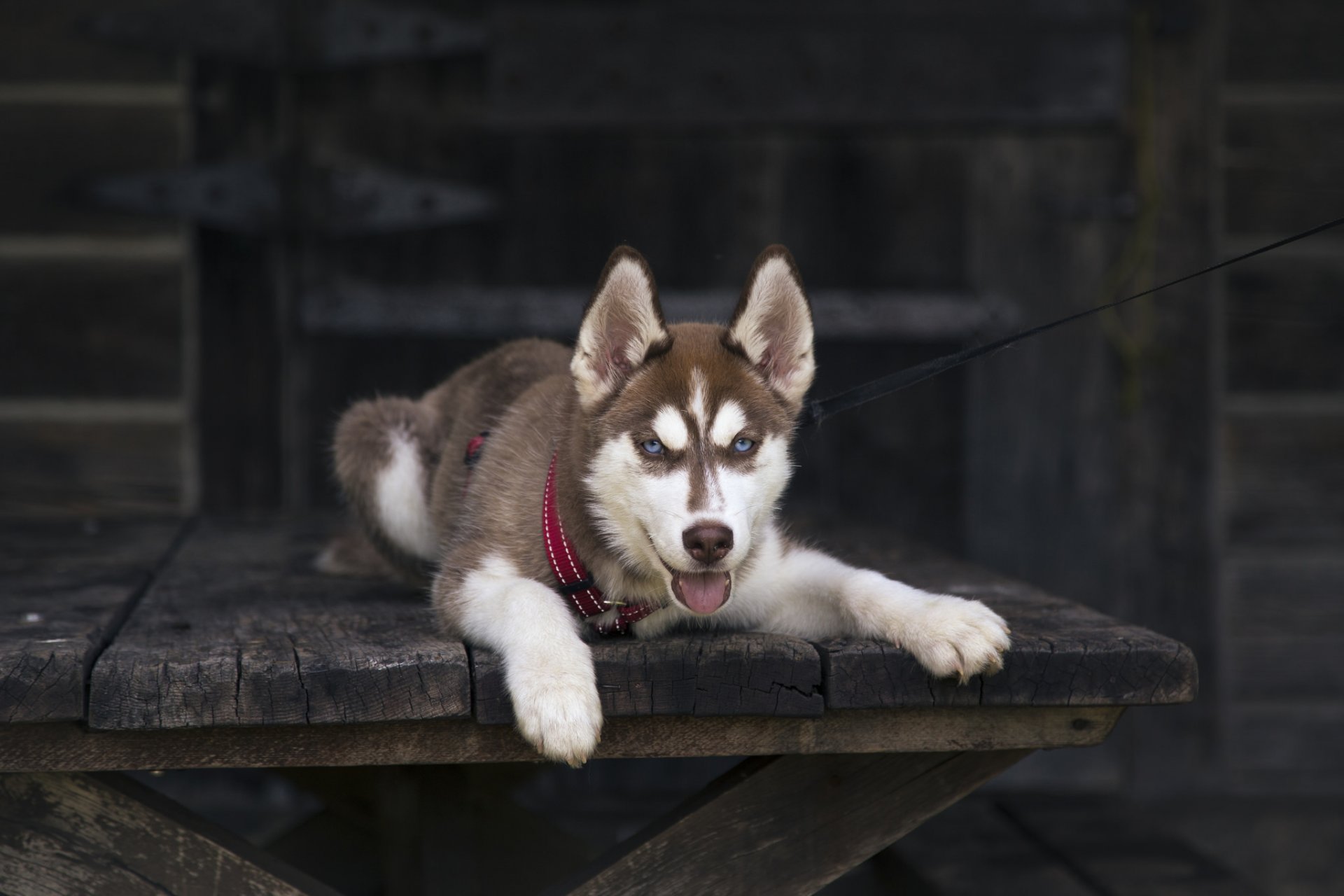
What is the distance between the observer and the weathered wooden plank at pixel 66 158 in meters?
4.52

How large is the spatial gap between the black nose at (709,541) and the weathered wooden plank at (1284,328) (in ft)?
10.2

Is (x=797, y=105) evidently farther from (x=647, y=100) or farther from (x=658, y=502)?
(x=658, y=502)

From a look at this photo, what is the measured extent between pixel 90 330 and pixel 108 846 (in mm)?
2602

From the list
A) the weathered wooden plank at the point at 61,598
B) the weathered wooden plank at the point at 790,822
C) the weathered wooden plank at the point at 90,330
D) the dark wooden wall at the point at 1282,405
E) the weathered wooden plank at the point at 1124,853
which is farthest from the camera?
the dark wooden wall at the point at 1282,405

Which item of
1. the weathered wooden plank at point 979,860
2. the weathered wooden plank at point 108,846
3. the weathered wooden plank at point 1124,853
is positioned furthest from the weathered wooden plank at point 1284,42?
the weathered wooden plank at point 108,846

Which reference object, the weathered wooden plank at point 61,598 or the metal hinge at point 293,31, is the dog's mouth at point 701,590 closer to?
the weathered wooden plank at point 61,598

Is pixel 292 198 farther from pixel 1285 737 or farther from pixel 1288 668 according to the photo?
pixel 1285 737

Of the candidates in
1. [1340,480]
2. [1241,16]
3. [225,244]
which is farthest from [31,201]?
[1340,480]

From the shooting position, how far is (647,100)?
462 centimetres

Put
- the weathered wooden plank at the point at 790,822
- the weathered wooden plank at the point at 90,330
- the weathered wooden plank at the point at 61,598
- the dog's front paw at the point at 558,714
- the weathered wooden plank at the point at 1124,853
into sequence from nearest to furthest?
the dog's front paw at the point at 558,714
the weathered wooden plank at the point at 61,598
the weathered wooden plank at the point at 790,822
the weathered wooden plank at the point at 1124,853
the weathered wooden plank at the point at 90,330

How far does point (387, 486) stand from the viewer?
3.19m

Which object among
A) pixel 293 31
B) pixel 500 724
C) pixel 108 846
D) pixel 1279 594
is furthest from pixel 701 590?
pixel 1279 594

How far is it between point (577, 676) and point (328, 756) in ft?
1.63

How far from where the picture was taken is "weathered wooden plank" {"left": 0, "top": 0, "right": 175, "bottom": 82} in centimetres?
449
